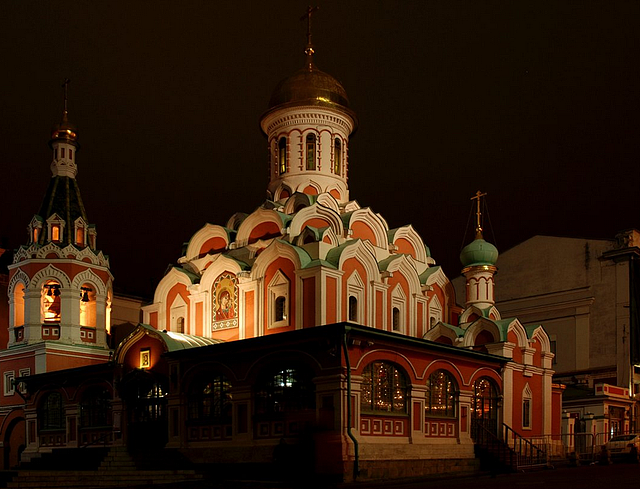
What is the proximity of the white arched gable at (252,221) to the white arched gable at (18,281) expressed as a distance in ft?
23.2

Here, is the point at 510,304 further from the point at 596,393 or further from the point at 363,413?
the point at 363,413

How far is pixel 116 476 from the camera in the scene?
18.5 meters

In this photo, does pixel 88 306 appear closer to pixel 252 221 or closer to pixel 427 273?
pixel 252 221

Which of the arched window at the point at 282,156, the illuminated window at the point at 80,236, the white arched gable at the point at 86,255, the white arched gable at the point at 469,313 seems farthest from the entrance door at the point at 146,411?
the white arched gable at the point at 469,313

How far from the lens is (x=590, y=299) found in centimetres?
3469

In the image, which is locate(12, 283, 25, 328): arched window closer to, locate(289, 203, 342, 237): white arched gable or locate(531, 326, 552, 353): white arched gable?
locate(289, 203, 342, 237): white arched gable

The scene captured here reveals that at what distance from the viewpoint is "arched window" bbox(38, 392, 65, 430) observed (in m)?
24.6

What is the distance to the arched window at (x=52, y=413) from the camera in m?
24.6

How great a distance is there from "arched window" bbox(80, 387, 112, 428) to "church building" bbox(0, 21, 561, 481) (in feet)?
0.19

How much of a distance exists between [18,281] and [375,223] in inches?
452

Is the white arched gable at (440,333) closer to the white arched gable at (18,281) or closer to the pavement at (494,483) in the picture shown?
the pavement at (494,483)

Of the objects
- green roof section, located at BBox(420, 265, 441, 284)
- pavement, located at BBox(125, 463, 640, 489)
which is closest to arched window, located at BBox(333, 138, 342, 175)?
green roof section, located at BBox(420, 265, 441, 284)

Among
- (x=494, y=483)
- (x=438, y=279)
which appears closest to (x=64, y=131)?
(x=438, y=279)

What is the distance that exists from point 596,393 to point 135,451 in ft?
57.4
